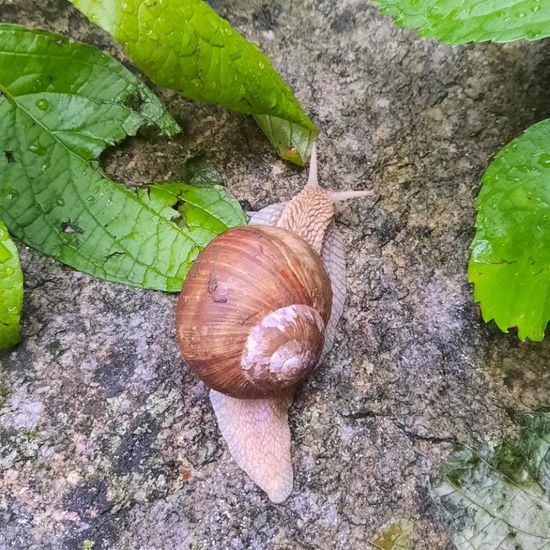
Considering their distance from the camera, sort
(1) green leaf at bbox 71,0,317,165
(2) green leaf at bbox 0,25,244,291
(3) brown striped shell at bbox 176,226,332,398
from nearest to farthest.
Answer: (1) green leaf at bbox 71,0,317,165, (3) brown striped shell at bbox 176,226,332,398, (2) green leaf at bbox 0,25,244,291

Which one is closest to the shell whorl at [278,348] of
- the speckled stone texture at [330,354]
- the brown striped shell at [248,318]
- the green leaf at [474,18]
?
the brown striped shell at [248,318]

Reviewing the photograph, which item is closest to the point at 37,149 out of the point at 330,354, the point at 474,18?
the point at 330,354

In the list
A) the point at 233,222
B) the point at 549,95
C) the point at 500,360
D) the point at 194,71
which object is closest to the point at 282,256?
the point at 233,222

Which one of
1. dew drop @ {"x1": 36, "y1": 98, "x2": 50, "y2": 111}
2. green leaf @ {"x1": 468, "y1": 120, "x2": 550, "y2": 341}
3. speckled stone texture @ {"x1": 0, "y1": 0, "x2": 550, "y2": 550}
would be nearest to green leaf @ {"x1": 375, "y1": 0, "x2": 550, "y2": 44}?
green leaf @ {"x1": 468, "y1": 120, "x2": 550, "y2": 341}

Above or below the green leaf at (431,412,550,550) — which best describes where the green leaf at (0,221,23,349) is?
above

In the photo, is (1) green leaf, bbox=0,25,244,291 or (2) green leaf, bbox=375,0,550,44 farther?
(1) green leaf, bbox=0,25,244,291

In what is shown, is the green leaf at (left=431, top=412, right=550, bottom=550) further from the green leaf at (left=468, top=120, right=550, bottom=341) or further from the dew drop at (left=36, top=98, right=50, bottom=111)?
A: the dew drop at (left=36, top=98, right=50, bottom=111)

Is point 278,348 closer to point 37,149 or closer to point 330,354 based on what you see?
point 330,354

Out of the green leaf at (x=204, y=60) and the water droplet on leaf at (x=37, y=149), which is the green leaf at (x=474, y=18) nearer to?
the green leaf at (x=204, y=60)

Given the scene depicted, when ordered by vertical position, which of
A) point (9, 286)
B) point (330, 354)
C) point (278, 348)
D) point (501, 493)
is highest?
point (9, 286)
